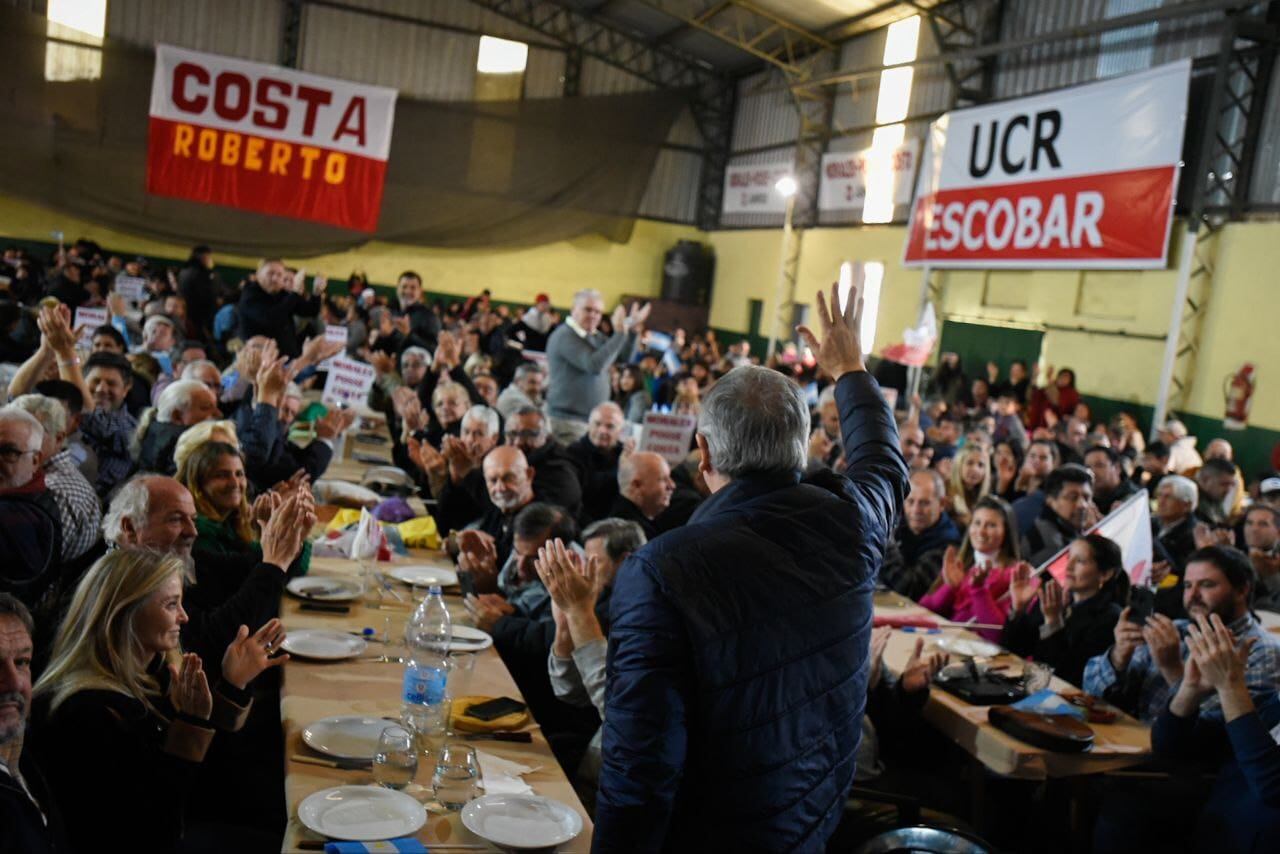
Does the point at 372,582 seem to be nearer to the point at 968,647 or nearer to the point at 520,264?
the point at 968,647

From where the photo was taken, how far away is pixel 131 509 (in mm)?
3029

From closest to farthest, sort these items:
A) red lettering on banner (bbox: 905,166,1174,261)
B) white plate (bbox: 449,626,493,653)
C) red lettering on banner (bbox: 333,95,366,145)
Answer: white plate (bbox: 449,626,493,653) < red lettering on banner (bbox: 905,166,1174,261) < red lettering on banner (bbox: 333,95,366,145)

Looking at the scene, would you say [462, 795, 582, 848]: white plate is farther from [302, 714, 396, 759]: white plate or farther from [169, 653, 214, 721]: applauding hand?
[169, 653, 214, 721]: applauding hand

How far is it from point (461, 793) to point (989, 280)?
538 inches

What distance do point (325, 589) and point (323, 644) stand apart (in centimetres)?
Answer: 62

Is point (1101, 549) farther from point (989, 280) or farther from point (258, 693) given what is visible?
point (989, 280)

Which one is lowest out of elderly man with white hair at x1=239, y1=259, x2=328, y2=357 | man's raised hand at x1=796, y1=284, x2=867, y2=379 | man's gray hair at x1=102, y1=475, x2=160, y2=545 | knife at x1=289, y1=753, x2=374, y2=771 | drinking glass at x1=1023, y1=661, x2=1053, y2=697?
knife at x1=289, y1=753, x2=374, y2=771

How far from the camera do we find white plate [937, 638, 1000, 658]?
4.09m

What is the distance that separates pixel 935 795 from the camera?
146 inches

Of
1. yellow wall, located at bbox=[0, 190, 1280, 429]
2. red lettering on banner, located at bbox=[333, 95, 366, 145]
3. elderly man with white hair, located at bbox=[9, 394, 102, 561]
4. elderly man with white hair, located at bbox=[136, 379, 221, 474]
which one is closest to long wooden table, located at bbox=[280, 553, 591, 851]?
elderly man with white hair, located at bbox=[9, 394, 102, 561]

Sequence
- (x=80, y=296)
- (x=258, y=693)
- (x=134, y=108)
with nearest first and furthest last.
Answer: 1. (x=258, y=693)
2. (x=80, y=296)
3. (x=134, y=108)

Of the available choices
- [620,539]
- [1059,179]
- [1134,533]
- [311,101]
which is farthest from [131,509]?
[311,101]

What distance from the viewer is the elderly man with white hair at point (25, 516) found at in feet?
10.0

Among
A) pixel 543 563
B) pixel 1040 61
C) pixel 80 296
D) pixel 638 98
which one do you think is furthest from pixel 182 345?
pixel 638 98
